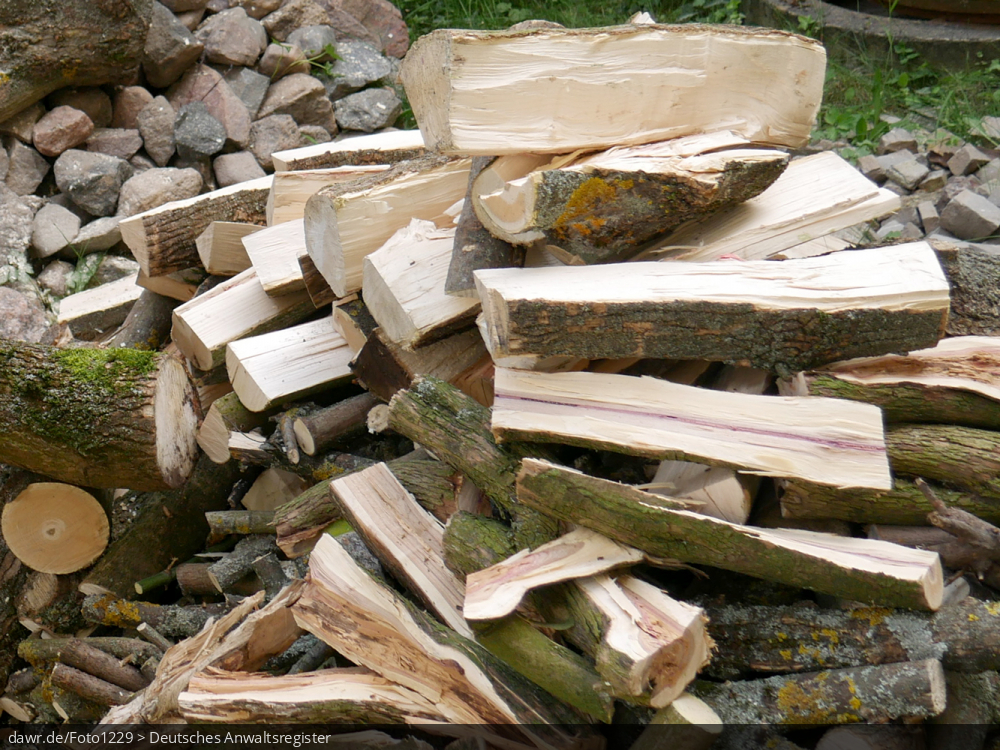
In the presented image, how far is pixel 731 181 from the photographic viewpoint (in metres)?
2.20

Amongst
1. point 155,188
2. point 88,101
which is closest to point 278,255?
point 155,188

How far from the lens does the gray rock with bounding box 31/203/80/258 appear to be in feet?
14.2

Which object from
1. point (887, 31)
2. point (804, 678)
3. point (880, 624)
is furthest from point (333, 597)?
point (887, 31)

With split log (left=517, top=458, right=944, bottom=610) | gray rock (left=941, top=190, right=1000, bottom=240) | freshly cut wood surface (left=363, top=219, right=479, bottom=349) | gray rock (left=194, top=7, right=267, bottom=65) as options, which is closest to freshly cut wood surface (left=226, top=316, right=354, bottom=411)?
freshly cut wood surface (left=363, top=219, right=479, bottom=349)

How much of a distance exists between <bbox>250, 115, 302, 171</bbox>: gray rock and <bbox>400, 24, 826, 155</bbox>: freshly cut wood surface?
111 inches

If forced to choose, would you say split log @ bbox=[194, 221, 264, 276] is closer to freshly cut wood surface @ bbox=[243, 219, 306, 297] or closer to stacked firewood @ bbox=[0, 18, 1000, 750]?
freshly cut wood surface @ bbox=[243, 219, 306, 297]

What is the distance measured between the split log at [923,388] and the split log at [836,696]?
0.63 m

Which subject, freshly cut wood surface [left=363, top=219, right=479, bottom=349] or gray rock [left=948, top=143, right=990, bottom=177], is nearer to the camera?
freshly cut wood surface [left=363, top=219, right=479, bottom=349]

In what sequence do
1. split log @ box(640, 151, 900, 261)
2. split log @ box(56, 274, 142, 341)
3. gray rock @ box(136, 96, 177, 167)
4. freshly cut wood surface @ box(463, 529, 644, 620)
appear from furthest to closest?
gray rock @ box(136, 96, 177, 167) < split log @ box(56, 274, 142, 341) < split log @ box(640, 151, 900, 261) < freshly cut wood surface @ box(463, 529, 644, 620)

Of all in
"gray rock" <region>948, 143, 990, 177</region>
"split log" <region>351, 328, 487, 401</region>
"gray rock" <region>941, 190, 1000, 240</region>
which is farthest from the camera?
"gray rock" <region>948, 143, 990, 177</region>

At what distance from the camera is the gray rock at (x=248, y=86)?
16.7 feet

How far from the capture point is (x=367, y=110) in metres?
5.31

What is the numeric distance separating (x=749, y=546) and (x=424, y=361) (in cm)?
119

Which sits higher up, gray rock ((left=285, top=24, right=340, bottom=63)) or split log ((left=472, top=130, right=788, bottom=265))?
split log ((left=472, top=130, right=788, bottom=265))
